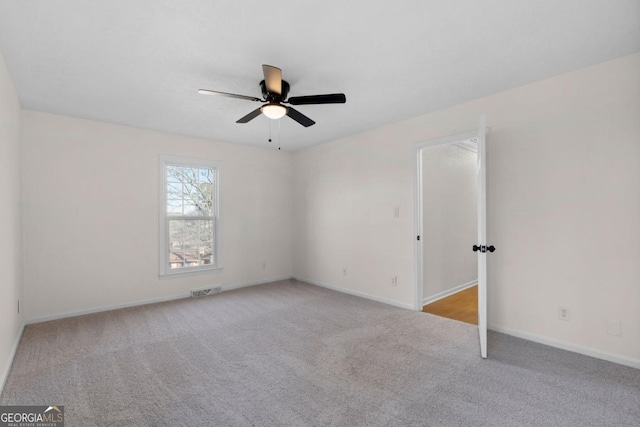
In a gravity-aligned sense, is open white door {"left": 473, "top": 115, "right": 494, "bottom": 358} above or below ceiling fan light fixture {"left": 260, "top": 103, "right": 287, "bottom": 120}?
below

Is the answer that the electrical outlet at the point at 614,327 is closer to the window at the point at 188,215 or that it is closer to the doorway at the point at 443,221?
the doorway at the point at 443,221

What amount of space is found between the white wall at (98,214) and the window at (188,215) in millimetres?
110

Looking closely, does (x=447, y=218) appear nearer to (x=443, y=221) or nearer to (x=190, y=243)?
(x=443, y=221)

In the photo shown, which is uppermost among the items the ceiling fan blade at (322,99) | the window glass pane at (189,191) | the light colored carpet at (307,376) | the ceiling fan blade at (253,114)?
the ceiling fan blade at (253,114)

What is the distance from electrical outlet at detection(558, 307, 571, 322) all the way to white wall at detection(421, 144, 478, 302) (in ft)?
5.04

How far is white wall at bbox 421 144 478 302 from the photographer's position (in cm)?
421

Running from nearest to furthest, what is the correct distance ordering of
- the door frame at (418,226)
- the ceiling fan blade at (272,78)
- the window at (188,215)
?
1. the ceiling fan blade at (272,78)
2. the door frame at (418,226)
3. the window at (188,215)

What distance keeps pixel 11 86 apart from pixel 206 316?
2.96 metres

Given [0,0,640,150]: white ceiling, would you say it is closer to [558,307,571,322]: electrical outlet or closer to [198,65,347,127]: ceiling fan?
[198,65,347,127]: ceiling fan

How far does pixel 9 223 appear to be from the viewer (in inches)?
104

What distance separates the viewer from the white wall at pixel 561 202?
2.41m

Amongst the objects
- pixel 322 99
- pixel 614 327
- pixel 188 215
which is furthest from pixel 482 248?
pixel 188 215

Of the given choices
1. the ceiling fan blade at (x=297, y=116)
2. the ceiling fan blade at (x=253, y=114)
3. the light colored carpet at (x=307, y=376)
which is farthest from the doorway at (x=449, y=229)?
the ceiling fan blade at (x=253, y=114)
